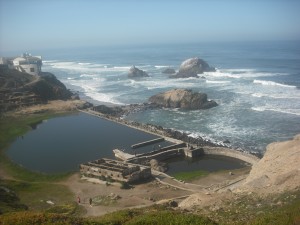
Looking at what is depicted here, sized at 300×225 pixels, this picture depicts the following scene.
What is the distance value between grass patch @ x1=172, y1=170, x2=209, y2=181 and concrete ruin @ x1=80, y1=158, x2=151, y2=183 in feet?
11.7

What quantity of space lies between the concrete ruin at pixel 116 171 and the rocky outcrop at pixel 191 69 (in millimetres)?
81729

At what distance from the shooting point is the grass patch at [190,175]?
4384cm

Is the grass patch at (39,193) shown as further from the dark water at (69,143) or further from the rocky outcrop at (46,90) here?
the rocky outcrop at (46,90)

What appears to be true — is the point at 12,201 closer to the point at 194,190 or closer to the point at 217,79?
the point at 194,190

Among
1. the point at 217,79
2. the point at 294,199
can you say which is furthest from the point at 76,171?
the point at 217,79

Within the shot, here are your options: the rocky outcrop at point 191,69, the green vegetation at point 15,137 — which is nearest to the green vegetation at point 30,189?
the green vegetation at point 15,137

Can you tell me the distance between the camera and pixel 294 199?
23.1 m

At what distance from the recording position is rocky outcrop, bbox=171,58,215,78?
12581 cm

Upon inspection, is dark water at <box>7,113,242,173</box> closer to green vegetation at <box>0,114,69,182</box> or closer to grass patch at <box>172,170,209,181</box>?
green vegetation at <box>0,114,69,182</box>

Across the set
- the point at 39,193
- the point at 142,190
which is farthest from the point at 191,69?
the point at 39,193

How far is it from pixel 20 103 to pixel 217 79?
197ft

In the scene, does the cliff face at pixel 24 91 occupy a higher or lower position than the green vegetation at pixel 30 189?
higher

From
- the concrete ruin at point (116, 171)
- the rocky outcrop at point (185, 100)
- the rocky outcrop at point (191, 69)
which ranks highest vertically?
the rocky outcrop at point (191, 69)

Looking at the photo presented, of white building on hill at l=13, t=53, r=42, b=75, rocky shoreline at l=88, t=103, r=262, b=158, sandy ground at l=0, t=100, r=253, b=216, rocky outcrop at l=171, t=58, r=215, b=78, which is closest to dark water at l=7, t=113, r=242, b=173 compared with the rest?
rocky shoreline at l=88, t=103, r=262, b=158
